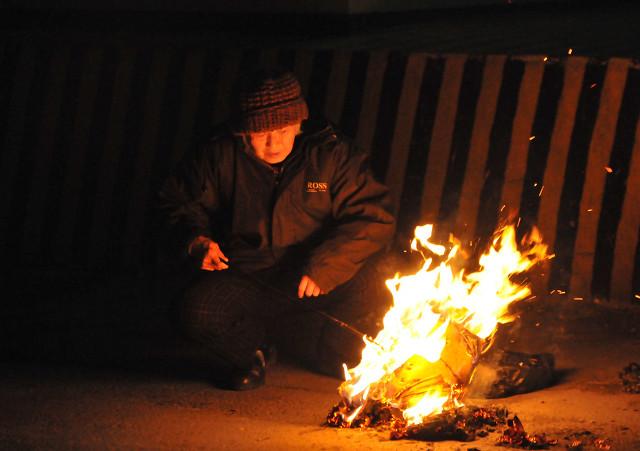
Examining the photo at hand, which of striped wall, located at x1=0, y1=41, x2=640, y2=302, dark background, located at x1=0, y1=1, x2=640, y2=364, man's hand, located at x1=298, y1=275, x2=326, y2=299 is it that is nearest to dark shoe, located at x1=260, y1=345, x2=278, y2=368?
man's hand, located at x1=298, y1=275, x2=326, y2=299

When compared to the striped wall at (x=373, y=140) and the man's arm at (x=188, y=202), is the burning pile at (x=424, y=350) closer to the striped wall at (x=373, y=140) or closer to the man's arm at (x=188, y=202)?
the man's arm at (x=188, y=202)

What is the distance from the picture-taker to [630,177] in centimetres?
645

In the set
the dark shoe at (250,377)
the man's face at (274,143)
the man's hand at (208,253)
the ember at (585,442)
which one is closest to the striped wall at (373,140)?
the man's face at (274,143)

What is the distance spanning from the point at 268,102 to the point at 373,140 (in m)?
2.38

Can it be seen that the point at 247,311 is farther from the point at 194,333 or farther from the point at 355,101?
the point at 355,101

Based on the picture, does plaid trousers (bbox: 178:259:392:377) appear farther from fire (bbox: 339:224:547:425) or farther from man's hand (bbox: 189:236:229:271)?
fire (bbox: 339:224:547:425)

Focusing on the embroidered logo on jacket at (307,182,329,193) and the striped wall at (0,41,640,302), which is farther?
the striped wall at (0,41,640,302)

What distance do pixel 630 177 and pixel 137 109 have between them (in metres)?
3.88

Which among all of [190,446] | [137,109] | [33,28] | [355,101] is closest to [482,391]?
[190,446]

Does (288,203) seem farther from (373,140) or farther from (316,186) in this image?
(373,140)

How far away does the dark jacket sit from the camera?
5.28m

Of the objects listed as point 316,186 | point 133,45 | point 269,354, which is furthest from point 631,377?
point 133,45

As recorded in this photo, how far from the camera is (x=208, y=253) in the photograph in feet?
16.7

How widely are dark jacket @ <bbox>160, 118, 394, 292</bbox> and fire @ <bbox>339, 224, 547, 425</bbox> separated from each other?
0.47m
